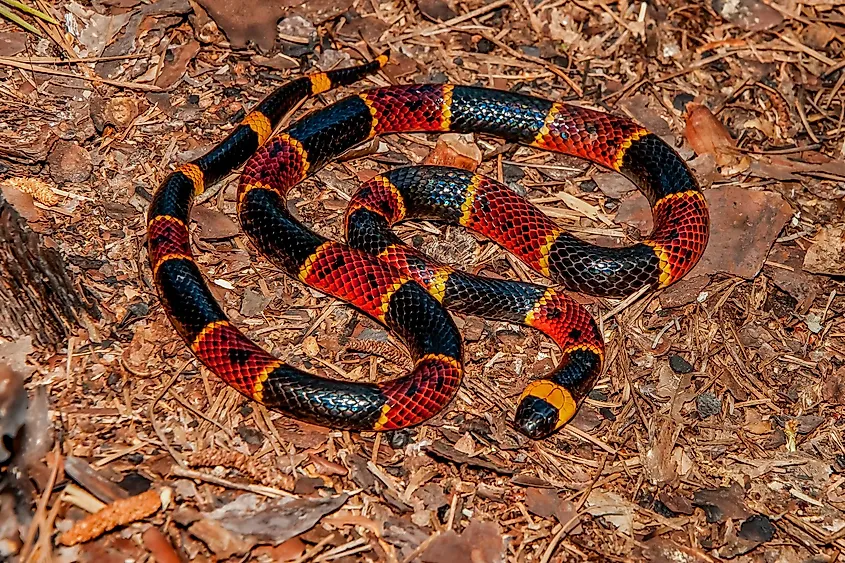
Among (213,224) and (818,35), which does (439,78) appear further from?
(818,35)

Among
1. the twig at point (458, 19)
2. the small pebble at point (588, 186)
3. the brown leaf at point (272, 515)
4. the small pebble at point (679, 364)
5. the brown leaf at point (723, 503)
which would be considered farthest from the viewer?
the twig at point (458, 19)

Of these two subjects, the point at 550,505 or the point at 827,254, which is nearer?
the point at 550,505

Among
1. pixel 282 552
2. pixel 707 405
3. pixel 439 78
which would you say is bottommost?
pixel 707 405

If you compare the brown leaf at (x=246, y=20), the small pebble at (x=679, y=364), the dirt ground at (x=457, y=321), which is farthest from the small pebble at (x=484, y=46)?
the small pebble at (x=679, y=364)

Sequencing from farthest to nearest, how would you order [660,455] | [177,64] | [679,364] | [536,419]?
[177,64], [679,364], [660,455], [536,419]

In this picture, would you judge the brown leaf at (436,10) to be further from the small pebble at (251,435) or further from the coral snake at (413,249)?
the small pebble at (251,435)

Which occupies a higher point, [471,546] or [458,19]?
[458,19]

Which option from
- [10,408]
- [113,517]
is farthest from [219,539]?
[10,408]
